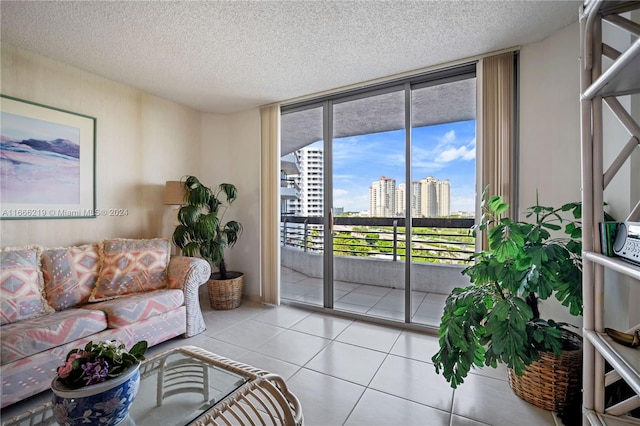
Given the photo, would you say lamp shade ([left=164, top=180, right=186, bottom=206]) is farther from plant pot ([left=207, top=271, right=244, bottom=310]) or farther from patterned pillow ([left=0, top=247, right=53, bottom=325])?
patterned pillow ([left=0, top=247, right=53, bottom=325])

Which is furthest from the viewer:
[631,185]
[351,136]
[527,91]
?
[351,136]

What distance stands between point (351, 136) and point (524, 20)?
5.80 feet

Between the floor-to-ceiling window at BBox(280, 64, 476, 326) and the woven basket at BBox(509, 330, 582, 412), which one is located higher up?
the floor-to-ceiling window at BBox(280, 64, 476, 326)

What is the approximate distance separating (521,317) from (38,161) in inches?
148

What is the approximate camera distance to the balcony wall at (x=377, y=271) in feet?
11.3

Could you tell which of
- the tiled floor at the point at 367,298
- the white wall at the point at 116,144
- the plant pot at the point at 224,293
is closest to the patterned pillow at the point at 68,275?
the white wall at the point at 116,144

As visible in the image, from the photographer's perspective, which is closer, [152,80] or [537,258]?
[537,258]

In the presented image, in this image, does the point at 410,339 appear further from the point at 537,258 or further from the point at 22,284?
the point at 22,284

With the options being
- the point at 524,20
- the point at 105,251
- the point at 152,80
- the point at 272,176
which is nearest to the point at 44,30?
the point at 152,80

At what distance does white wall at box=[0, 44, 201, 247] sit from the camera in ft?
7.43

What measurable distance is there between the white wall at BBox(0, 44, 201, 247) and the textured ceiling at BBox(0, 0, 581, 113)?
181 mm

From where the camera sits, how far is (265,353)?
2209mm

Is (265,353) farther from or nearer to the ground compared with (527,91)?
nearer to the ground

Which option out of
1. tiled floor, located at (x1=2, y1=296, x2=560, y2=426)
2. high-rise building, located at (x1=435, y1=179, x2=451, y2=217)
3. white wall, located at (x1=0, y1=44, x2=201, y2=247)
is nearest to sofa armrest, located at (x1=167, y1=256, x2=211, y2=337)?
tiled floor, located at (x1=2, y1=296, x2=560, y2=426)
